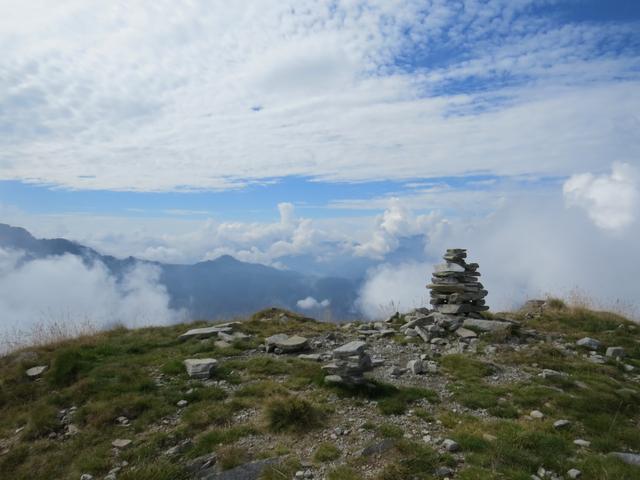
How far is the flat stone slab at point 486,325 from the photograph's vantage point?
54.5 feet

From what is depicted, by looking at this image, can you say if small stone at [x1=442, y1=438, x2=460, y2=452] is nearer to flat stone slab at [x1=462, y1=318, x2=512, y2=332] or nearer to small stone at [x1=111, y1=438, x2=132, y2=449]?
small stone at [x1=111, y1=438, x2=132, y2=449]

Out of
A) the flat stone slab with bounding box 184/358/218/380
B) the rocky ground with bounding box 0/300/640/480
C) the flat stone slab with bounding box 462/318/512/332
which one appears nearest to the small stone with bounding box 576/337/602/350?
the rocky ground with bounding box 0/300/640/480

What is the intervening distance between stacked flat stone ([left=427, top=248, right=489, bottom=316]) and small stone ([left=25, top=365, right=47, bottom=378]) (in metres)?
15.4

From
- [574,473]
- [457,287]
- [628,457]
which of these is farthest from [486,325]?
[574,473]

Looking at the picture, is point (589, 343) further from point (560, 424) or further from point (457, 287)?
point (560, 424)

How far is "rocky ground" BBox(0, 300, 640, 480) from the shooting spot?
26.3 feet

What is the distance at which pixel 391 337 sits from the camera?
17.3 metres

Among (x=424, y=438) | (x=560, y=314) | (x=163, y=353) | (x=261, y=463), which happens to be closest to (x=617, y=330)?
(x=560, y=314)

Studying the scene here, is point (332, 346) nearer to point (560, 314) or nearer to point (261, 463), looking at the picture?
point (261, 463)

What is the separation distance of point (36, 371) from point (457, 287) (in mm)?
16232

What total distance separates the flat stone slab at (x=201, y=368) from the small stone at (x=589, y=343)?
13.3 metres

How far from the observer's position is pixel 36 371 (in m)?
13.2

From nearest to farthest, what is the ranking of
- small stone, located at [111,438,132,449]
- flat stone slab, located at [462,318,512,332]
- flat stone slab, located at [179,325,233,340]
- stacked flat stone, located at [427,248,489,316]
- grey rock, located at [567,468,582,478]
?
grey rock, located at [567,468,582,478] → small stone, located at [111,438,132,449] → flat stone slab, located at [462,318,512,332] → flat stone slab, located at [179,325,233,340] → stacked flat stone, located at [427,248,489,316]

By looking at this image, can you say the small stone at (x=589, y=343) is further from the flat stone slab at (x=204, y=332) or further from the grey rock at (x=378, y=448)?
the flat stone slab at (x=204, y=332)
